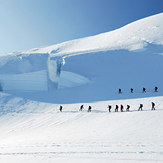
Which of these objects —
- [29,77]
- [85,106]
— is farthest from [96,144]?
[29,77]

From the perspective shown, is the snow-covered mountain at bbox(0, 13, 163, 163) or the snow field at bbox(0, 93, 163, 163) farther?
the snow-covered mountain at bbox(0, 13, 163, 163)

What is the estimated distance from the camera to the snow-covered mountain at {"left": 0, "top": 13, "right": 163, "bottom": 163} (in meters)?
5.18

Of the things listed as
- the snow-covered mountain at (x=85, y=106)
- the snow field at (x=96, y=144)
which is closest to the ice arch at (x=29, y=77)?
the snow-covered mountain at (x=85, y=106)

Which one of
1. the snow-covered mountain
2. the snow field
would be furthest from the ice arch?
the snow field

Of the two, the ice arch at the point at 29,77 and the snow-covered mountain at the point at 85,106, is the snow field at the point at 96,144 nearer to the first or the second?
Answer: the snow-covered mountain at the point at 85,106

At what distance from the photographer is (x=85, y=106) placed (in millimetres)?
14195

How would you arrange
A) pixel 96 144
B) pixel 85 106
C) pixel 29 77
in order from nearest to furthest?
pixel 96 144
pixel 85 106
pixel 29 77

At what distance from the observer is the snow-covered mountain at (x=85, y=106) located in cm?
518

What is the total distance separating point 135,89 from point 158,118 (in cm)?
984

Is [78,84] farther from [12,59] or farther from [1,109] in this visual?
[12,59]

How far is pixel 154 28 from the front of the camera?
3831 cm

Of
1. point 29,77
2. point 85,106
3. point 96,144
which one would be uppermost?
point 29,77

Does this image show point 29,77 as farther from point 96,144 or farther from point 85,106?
point 96,144

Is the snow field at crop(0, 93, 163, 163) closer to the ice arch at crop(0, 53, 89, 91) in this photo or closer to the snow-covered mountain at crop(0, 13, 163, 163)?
the snow-covered mountain at crop(0, 13, 163, 163)
